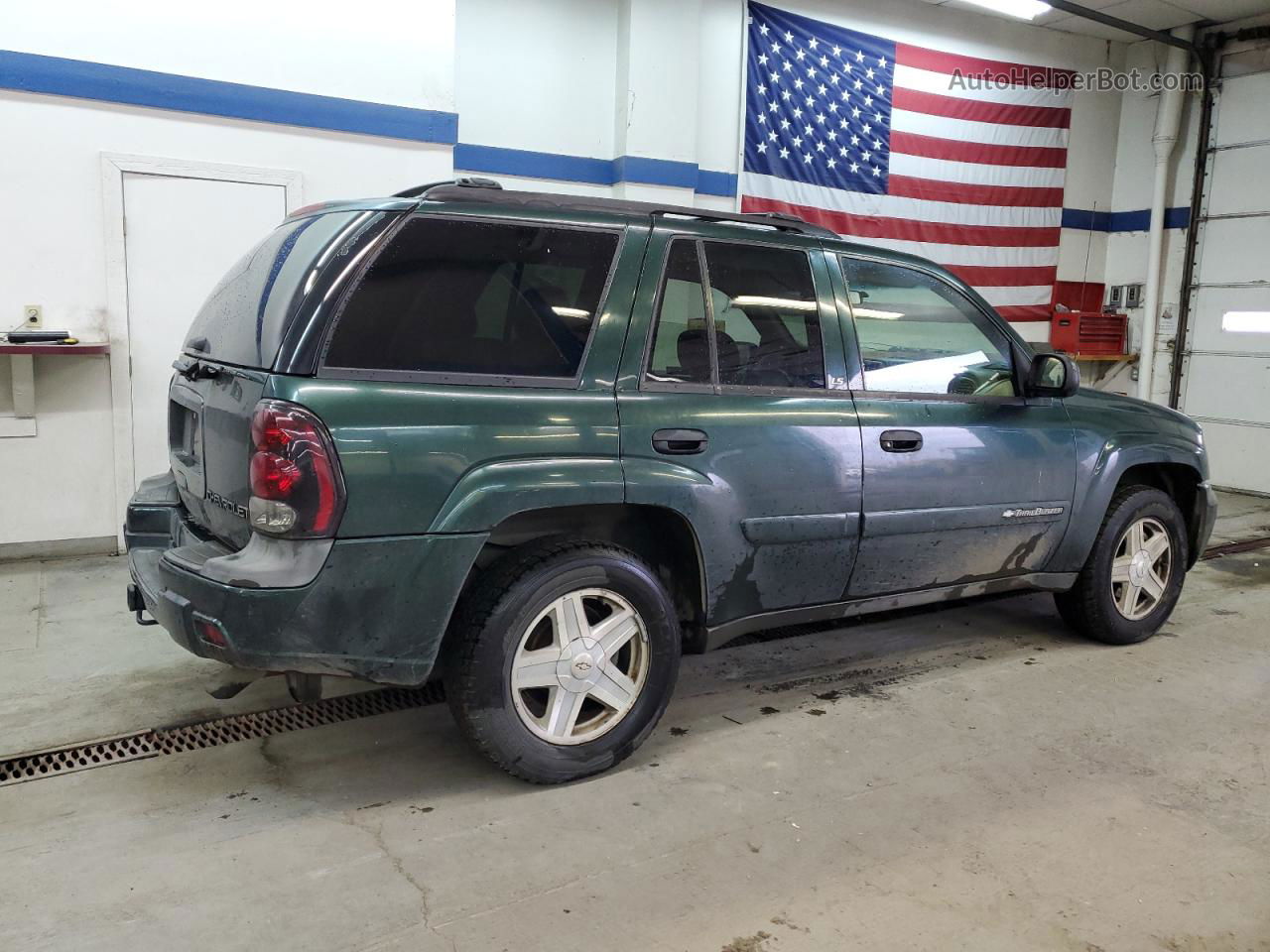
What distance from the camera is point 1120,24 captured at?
8938 mm

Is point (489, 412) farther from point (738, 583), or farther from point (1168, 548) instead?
point (1168, 548)

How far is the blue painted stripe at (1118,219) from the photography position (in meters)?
9.70

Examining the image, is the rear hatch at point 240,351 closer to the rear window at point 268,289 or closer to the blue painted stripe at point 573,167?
the rear window at point 268,289

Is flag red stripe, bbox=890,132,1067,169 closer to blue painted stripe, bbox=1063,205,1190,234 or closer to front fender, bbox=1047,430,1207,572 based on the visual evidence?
blue painted stripe, bbox=1063,205,1190,234

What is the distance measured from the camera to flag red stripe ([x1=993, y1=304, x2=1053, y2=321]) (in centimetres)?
938

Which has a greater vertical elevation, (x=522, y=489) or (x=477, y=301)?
(x=477, y=301)

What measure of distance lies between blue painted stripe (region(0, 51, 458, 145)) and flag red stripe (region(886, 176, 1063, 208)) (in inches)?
164

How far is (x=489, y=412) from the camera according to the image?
272cm

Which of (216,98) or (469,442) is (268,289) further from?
(216,98)

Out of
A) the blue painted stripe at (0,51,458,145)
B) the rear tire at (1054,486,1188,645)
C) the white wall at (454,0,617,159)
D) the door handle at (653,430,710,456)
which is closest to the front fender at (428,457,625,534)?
the door handle at (653,430,710,456)

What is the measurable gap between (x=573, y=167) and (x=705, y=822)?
18.1ft

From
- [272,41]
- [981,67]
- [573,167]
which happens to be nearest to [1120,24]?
[981,67]

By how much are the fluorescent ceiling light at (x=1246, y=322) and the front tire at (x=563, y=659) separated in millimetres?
8461

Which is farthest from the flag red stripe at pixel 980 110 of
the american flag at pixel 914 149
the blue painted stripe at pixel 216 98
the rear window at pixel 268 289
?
the rear window at pixel 268 289
